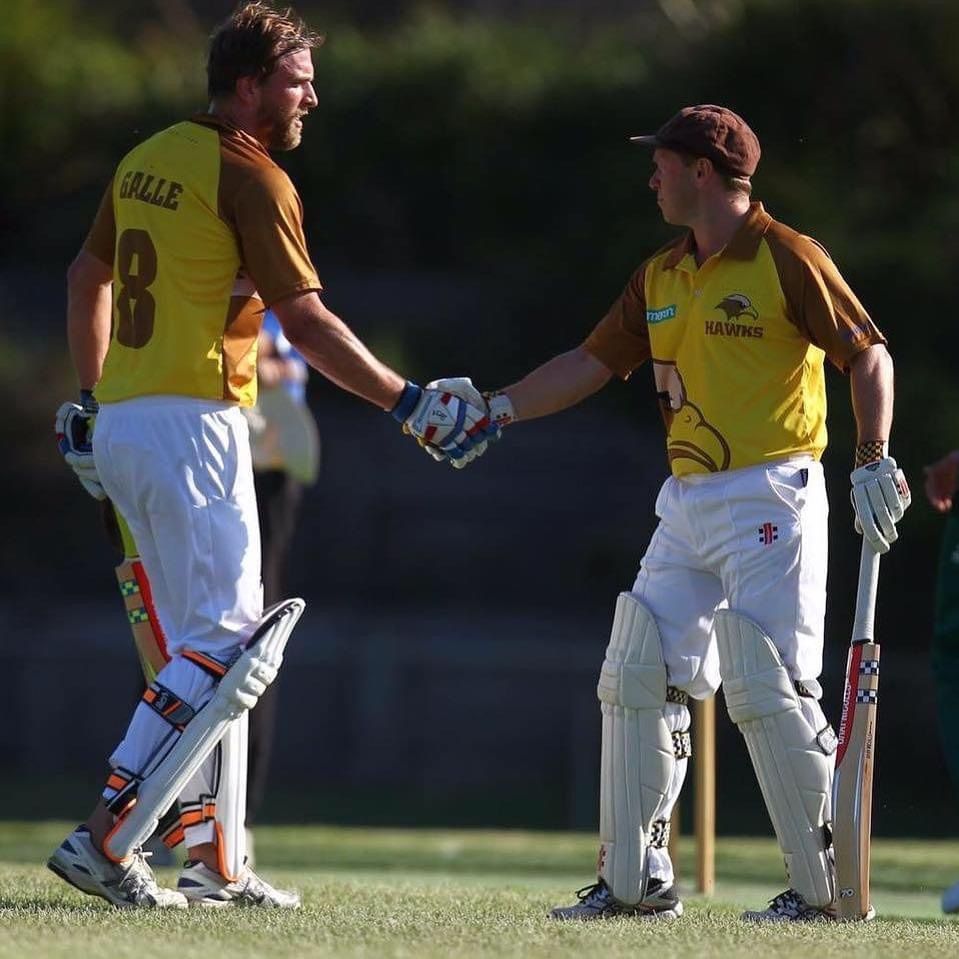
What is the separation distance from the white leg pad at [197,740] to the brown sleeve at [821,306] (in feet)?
5.04

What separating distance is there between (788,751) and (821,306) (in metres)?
1.12

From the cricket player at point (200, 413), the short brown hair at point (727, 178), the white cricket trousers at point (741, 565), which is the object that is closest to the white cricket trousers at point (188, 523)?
the cricket player at point (200, 413)

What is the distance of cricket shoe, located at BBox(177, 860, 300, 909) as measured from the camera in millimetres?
5285

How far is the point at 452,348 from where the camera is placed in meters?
14.9

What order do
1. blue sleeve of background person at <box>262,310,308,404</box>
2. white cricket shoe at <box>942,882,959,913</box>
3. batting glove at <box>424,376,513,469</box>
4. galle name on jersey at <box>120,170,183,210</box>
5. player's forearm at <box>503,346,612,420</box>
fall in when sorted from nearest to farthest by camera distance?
galle name on jersey at <box>120,170,183,210</box>, batting glove at <box>424,376,513,469</box>, player's forearm at <box>503,346,612,420</box>, white cricket shoe at <box>942,882,959,913</box>, blue sleeve of background person at <box>262,310,308,404</box>

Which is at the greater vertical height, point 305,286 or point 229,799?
point 305,286

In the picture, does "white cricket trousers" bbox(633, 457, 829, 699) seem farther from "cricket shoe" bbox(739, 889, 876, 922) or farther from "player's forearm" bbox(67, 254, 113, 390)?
"player's forearm" bbox(67, 254, 113, 390)

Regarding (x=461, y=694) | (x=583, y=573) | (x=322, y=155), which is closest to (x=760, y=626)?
(x=461, y=694)

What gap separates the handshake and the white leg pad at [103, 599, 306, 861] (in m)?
0.68

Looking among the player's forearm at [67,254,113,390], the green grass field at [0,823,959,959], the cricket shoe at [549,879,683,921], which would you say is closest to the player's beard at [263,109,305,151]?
the player's forearm at [67,254,113,390]

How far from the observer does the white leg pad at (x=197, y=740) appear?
16.5 feet

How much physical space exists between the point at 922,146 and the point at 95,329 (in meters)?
8.70

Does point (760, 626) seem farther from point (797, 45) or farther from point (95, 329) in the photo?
point (797, 45)

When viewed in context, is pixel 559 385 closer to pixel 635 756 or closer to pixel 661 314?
pixel 661 314
